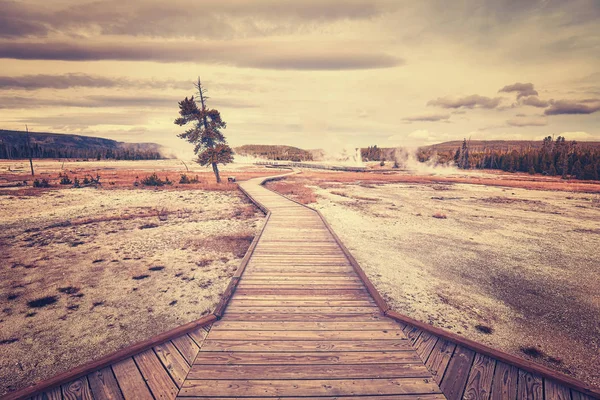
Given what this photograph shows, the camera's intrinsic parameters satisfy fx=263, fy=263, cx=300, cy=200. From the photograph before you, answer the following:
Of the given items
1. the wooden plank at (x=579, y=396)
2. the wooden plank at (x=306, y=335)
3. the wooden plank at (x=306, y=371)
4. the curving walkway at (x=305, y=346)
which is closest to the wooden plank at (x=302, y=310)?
the curving walkway at (x=305, y=346)

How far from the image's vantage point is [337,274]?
6.70m

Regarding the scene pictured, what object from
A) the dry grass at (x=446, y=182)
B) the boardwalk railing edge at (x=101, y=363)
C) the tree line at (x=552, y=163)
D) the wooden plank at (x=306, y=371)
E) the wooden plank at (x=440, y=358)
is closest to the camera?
the boardwalk railing edge at (x=101, y=363)

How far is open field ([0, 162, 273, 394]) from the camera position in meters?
5.18

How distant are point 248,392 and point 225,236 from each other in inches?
364

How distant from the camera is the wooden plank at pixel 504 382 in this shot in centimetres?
345

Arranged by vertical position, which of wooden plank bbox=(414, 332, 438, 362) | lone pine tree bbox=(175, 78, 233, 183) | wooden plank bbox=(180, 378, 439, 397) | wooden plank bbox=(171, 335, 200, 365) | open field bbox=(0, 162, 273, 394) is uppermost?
lone pine tree bbox=(175, 78, 233, 183)

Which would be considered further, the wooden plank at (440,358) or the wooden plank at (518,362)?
the wooden plank at (440,358)

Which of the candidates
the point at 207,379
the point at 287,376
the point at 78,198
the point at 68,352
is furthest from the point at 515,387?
the point at 78,198

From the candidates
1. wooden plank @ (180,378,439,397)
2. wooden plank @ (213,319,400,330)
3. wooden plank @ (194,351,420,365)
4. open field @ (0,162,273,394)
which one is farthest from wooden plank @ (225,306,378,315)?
open field @ (0,162,273,394)

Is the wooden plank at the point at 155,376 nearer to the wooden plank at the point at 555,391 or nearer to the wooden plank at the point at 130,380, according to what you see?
the wooden plank at the point at 130,380

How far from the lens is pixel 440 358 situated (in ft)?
13.0

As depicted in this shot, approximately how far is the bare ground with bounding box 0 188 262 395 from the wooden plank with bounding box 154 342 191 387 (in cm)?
168

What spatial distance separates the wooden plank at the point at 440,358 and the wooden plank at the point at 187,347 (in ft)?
11.3

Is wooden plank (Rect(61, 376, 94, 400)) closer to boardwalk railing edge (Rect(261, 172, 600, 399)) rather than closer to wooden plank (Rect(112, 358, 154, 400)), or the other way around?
wooden plank (Rect(112, 358, 154, 400))
